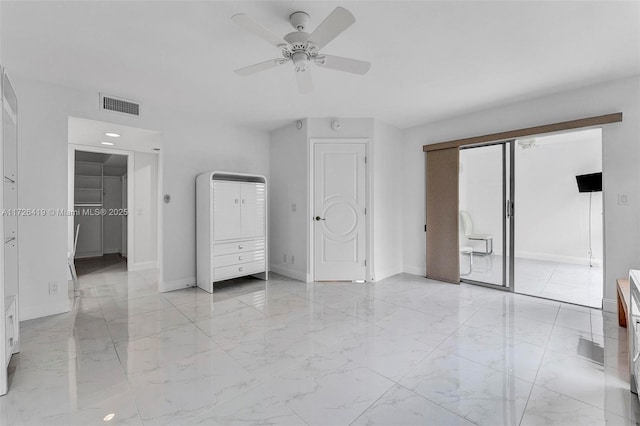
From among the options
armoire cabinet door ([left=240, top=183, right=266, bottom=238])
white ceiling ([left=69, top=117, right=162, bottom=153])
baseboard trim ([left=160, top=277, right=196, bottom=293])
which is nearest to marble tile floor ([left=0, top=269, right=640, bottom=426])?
baseboard trim ([left=160, top=277, right=196, bottom=293])

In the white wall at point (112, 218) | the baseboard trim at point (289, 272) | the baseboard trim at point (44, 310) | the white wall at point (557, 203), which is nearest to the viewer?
the baseboard trim at point (44, 310)

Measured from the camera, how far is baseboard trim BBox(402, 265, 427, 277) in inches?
182

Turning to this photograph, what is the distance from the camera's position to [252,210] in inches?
167

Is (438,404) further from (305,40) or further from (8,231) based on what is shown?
Answer: (8,231)

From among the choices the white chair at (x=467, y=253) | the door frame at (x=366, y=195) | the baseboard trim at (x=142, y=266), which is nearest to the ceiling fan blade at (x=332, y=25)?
the door frame at (x=366, y=195)

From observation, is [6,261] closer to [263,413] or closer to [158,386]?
[158,386]

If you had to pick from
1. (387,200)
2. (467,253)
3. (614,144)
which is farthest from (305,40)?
(467,253)

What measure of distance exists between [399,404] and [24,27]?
3.54 m

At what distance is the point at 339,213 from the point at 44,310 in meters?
3.50

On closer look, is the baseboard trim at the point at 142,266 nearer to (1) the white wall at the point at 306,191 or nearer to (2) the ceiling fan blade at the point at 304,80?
(1) the white wall at the point at 306,191

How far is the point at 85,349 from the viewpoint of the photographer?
2.28 m

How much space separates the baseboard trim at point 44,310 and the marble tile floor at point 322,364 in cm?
17

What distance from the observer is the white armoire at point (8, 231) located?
5.66ft

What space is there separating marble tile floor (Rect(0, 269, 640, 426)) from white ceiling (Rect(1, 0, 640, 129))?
239cm
